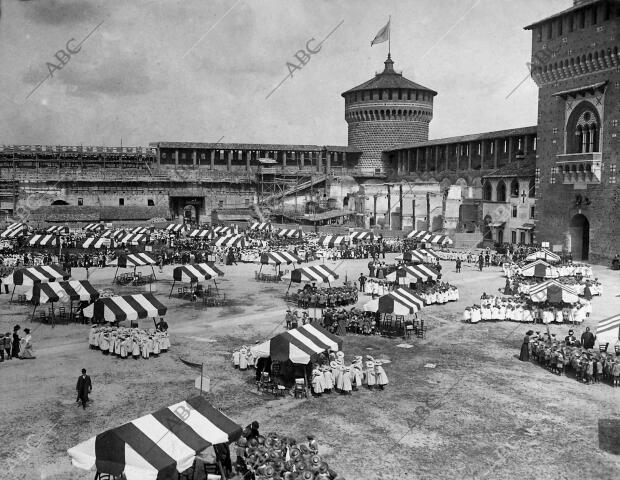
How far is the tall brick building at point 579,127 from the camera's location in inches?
1686

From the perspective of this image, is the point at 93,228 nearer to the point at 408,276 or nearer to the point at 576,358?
the point at 408,276

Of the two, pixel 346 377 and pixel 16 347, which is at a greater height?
pixel 16 347

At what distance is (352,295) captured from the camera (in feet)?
100.0

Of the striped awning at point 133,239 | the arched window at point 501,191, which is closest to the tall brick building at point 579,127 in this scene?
the arched window at point 501,191

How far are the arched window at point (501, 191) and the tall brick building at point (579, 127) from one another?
6636 millimetres

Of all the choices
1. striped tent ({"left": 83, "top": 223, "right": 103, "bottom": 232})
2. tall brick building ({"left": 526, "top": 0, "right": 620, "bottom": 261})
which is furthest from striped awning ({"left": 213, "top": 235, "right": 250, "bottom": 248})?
tall brick building ({"left": 526, "top": 0, "right": 620, "bottom": 261})

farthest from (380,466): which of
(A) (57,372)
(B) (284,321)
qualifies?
(B) (284,321)

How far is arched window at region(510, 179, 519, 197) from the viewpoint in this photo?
54719 mm

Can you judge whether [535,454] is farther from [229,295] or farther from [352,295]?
[229,295]

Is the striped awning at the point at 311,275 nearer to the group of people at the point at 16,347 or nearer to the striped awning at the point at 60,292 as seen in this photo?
the striped awning at the point at 60,292

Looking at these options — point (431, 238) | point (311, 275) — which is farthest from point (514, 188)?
point (311, 275)

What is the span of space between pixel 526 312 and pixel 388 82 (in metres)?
61.7

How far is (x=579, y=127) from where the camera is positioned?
45.8m

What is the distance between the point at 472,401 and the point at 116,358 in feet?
36.4
